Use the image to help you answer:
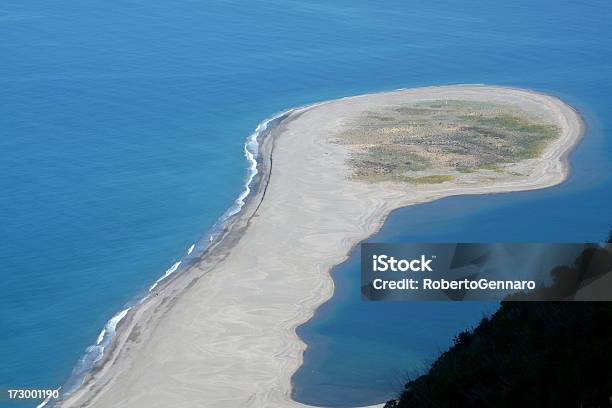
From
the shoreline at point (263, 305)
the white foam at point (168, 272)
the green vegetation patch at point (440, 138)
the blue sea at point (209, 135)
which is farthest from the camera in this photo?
the green vegetation patch at point (440, 138)

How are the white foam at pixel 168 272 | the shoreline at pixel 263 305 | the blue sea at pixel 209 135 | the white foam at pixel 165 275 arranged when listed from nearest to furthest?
the shoreline at pixel 263 305 → the white foam at pixel 165 275 → the blue sea at pixel 209 135 → the white foam at pixel 168 272

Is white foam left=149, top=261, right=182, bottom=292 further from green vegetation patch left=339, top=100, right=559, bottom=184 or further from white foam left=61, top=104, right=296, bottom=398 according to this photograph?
green vegetation patch left=339, top=100, right=559, bottom=184

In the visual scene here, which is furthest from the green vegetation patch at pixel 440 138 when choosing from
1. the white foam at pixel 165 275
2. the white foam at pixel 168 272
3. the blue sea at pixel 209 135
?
the white foam at pixel 168 272

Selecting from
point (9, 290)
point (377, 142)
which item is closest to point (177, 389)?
point (9, 290)

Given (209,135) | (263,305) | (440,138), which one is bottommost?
(263,305)

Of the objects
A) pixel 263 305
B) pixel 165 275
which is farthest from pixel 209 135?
pixel 263 305

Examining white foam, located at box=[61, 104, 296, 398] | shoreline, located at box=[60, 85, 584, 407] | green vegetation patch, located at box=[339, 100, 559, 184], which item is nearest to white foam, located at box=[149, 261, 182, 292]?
white foam, located at box=[61, 104, 296, 398]

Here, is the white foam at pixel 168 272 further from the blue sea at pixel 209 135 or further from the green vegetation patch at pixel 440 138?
the green vegetation patch at pixel 440 138

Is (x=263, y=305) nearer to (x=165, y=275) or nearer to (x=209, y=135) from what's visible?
(x=165, y=275)
